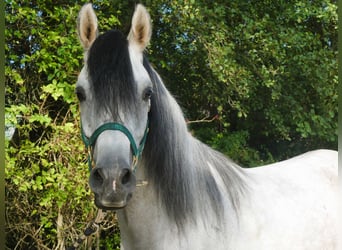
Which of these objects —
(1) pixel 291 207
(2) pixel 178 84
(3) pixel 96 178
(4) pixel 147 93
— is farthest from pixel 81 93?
(2) pixel 178 84

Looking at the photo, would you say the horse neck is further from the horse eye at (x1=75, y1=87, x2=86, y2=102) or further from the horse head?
the horse eye at (x1=75, y1=87, x2=86, y2=102)

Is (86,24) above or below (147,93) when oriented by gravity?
above

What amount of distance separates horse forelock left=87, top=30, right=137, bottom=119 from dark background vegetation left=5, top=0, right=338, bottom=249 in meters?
1.93

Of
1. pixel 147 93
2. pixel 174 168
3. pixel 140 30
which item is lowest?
pixel 174 168

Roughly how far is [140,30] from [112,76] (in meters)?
0.36

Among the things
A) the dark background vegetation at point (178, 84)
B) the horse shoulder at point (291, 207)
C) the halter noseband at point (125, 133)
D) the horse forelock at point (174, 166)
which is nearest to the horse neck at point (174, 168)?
the horse forelock at point (174, 166)

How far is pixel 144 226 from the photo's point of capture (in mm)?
2070

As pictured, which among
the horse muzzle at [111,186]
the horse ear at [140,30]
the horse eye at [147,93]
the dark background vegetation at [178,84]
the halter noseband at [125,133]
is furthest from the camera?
the dark background vegetation at [178,84]

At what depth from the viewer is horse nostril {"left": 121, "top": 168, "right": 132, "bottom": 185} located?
5.73 ft

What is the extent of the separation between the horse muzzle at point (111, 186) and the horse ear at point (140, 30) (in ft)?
2.18

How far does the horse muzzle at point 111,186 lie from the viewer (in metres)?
1.73

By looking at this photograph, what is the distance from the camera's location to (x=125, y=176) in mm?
1781

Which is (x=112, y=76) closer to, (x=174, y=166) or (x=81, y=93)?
(x=81, y=93)

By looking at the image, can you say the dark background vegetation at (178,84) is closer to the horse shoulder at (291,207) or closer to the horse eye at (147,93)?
the horse shoulder at (291,207)
